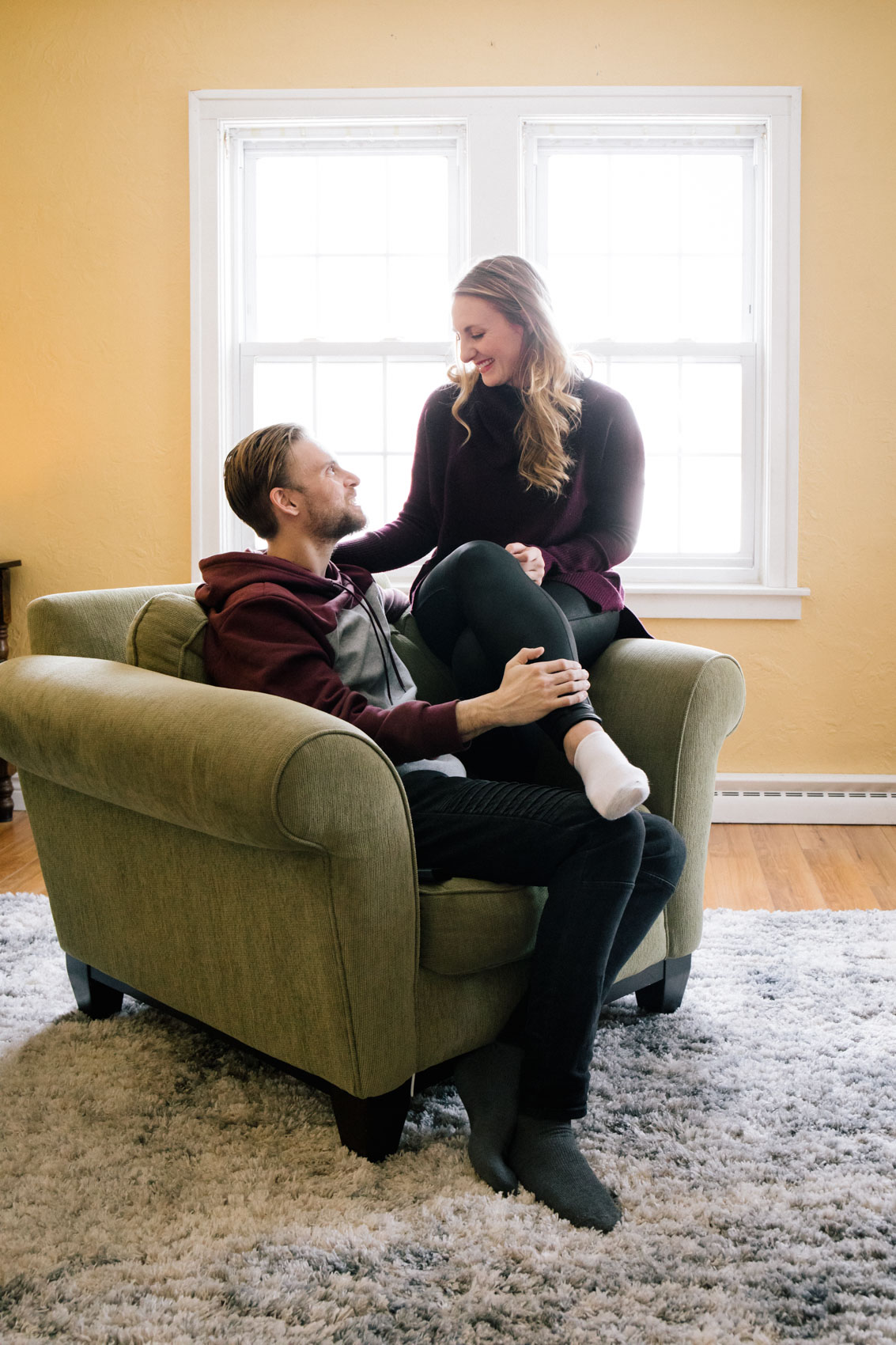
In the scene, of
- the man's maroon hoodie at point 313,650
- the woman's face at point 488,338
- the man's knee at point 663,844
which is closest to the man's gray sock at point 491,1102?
the man's knee at point 663,844

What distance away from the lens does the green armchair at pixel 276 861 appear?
4.67 ft

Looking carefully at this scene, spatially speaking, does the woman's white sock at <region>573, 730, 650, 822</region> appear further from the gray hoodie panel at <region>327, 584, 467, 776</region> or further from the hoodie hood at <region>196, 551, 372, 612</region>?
the hoodie hood at <region>196, 551, 372, 612</region>

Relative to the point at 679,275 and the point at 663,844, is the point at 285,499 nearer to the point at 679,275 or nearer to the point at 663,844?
the point at 663,844

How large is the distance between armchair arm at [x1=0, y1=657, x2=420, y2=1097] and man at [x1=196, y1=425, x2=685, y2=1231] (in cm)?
13

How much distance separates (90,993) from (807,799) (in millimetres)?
2485

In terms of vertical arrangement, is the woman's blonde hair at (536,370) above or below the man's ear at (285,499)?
above

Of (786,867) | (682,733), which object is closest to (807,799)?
(786,867)

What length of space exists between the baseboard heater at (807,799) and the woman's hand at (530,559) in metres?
1.78

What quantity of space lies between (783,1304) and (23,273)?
3.72 metres

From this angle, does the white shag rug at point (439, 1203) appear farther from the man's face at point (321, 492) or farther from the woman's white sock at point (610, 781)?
the man's face at point (321, 492)

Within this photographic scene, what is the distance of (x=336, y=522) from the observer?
194 cm

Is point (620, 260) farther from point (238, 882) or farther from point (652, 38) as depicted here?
point (238, 882)

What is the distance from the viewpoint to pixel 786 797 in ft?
11.9

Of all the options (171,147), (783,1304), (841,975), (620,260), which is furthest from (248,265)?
(783,1304)
